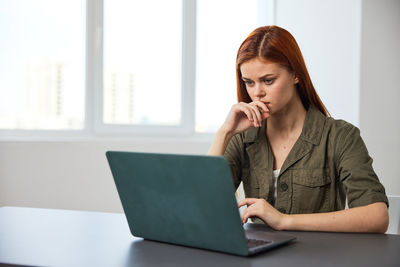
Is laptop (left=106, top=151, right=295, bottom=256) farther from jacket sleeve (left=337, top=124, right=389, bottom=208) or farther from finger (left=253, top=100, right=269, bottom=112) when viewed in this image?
finger (left=253, top=100, right=269, bottom=112)

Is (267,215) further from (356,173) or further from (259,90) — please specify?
(259,90)

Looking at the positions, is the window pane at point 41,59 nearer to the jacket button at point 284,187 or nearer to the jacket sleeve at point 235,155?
the jacket sleeve at point 235,155

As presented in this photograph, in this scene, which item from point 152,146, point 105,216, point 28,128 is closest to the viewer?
point 105,216

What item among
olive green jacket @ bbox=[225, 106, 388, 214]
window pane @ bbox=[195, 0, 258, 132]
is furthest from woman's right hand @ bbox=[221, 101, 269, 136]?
window pane @ bbox=[195, 0, 258, 132]

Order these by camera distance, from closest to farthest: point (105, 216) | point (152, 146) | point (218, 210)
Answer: point (218, 210) → point (105, 216) → point (152, 146)

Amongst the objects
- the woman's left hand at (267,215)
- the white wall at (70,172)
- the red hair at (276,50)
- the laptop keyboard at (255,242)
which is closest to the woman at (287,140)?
the red hair at (276,50)

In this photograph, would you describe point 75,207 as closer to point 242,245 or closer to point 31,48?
point 31,48

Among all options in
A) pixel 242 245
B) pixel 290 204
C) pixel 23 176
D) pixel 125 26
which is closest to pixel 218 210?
pixel 242 245

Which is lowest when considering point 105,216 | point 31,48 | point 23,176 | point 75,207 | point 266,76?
point 75,207

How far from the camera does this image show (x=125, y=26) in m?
3.64

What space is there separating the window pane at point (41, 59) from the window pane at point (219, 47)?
86 centimetres

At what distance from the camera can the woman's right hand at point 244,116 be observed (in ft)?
5.35

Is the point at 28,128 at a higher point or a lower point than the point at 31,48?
lower

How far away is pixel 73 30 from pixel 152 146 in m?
1.07
